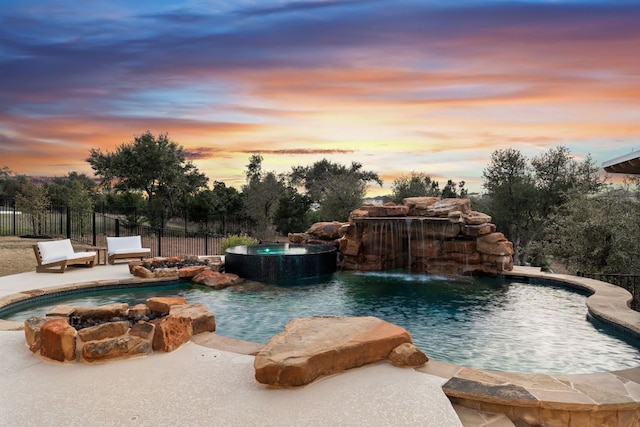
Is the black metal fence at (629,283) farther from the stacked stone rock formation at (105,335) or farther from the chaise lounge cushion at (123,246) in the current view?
the chaise lounge cushion at (123,246)

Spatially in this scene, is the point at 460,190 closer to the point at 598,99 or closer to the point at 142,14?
the point at 598,99

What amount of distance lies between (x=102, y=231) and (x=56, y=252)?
11.1 m

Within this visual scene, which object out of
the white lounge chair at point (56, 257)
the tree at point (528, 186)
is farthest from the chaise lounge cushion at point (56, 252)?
the tree at point (528, 186)

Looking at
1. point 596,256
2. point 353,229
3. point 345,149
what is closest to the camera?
point 596,256

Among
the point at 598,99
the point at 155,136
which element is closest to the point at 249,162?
the point at 155,136

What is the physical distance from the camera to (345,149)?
32094 millimetres

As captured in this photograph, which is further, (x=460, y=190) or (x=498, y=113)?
(x=460, y=190)

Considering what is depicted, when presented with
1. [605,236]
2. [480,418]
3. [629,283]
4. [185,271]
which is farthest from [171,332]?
[605,236]

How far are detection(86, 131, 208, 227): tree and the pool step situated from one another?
22.9m

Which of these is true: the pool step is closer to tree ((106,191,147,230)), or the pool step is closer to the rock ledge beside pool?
the rock ledge beside pool

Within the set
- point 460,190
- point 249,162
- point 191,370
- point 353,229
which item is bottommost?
point 191,370

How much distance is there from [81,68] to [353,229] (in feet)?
30.9

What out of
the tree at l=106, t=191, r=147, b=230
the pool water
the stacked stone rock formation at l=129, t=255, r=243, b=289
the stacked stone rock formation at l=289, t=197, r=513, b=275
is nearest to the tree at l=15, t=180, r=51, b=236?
the tree at l=106, t=191, r=147, b=230

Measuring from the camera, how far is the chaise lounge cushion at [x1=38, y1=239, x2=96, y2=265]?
9656 mm
